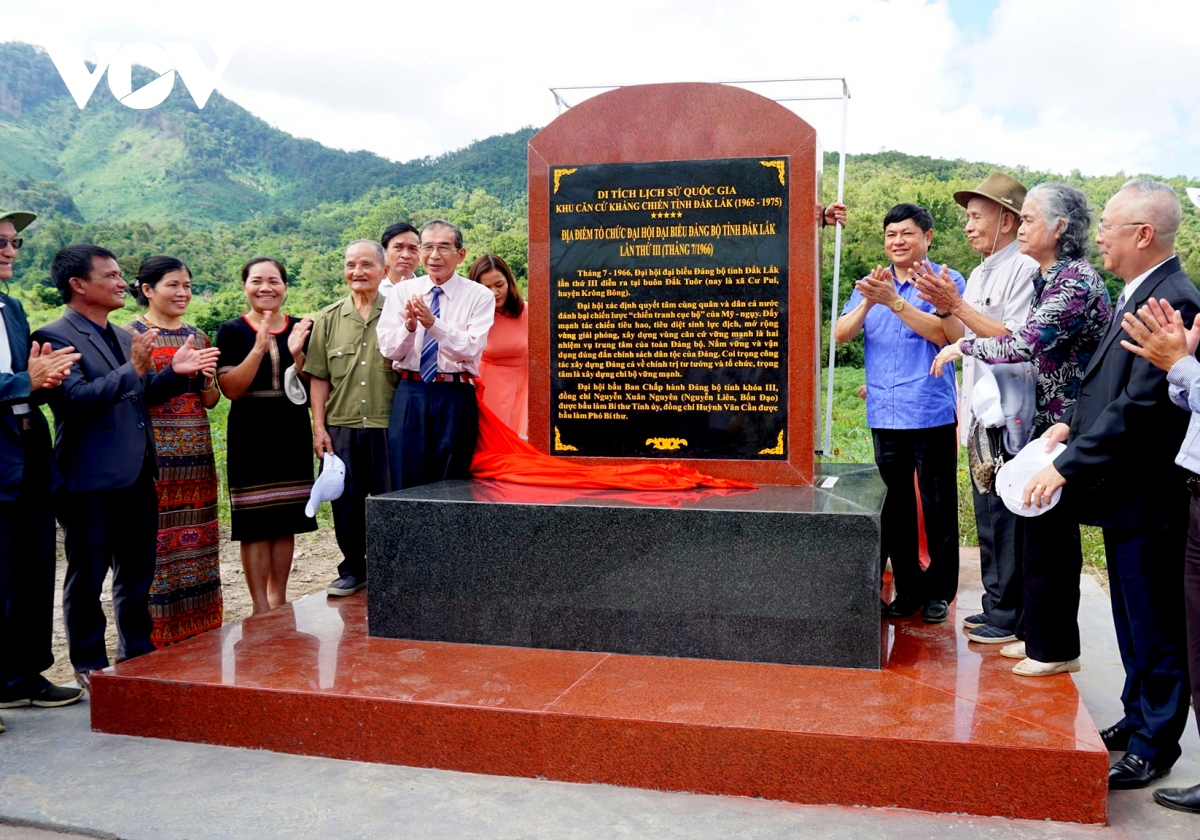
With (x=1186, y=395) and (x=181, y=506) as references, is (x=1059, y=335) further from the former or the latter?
(x=181, y=506)

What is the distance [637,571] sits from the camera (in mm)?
3383

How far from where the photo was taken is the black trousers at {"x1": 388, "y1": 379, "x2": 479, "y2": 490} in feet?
14.0

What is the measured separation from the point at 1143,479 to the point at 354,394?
3.17m

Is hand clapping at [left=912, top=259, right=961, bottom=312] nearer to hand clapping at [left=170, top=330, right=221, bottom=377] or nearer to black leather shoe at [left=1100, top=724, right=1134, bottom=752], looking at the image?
black leather shoe at [left=1100, top=724, right=1134, bottom=752]

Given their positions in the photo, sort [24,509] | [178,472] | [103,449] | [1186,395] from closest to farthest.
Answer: [1186,395] < [24,509] < [103,449] < [178,472]

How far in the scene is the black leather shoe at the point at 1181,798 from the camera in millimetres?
2615

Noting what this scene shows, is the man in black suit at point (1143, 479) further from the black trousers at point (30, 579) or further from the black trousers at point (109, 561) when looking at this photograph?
the black trousers at point (30, 579)

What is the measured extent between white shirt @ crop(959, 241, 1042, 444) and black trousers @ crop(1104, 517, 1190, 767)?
87 cm

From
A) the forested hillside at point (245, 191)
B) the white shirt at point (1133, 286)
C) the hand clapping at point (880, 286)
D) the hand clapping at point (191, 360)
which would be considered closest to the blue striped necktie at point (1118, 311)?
the white shirt at point (1133, 286)

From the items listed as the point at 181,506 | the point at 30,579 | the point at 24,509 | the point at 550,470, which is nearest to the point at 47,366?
the point at 24,509

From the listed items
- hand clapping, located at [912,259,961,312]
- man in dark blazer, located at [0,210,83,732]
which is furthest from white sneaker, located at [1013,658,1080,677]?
Answer: man in dark blazer, located at [0,210,83,732]

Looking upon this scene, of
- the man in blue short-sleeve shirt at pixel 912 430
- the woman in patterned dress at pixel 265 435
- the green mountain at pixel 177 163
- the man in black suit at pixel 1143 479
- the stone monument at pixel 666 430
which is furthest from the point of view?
the green mountain at pixel 177 163

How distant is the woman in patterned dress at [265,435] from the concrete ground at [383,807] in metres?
1.41

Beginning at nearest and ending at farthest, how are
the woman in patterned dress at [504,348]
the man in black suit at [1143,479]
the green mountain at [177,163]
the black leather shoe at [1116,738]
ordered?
the man in black suit at [1143,479] < the black leather shoe at [1116,738] < the woman in patterned dress at [504,348] < the green mountain at [177,163]
